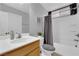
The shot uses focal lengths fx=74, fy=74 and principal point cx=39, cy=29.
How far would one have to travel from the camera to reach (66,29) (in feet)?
5.74

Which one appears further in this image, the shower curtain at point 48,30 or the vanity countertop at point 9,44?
the shower curtain at point 48,30

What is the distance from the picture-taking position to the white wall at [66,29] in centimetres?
161

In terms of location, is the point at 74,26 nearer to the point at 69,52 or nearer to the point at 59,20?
the point at 59,20

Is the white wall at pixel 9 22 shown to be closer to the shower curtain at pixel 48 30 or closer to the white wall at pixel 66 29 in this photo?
the shower curtain at pixel 48 30

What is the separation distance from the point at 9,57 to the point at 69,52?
49.9 inches

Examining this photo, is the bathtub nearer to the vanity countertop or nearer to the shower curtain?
the shower curtain

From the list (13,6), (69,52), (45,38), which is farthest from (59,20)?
(13,6)

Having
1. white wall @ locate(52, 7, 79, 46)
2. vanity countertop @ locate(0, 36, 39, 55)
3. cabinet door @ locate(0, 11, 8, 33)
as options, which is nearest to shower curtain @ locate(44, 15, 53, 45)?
white wall @ locate(52, 7, 79, 46)

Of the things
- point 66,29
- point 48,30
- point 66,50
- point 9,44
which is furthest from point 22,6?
point 66,50

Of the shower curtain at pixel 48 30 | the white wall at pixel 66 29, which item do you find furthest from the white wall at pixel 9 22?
the white wall at pixel 66 29

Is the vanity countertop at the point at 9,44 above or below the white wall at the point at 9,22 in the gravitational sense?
below

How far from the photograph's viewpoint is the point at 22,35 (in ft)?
5.45

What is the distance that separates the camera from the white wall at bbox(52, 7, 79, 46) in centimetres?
161

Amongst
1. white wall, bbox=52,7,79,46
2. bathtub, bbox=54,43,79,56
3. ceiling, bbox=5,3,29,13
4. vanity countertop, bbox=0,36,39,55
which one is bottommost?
bathtub, bbox=54,43,79,56
